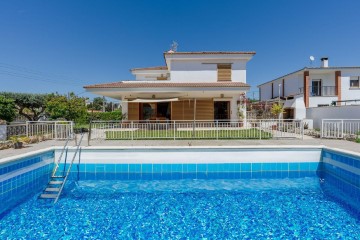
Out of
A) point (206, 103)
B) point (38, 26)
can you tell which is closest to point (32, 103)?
point (38, 26)

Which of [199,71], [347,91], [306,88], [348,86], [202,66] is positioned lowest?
[347,91]

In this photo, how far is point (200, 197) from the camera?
7.59 meters

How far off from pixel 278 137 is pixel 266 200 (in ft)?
25.6

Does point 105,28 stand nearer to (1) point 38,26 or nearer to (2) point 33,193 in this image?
(1) point 38,26

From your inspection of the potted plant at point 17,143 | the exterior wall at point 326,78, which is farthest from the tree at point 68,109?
the exterior wall at point 326,78

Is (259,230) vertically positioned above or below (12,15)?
below

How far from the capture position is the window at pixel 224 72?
2309 cm

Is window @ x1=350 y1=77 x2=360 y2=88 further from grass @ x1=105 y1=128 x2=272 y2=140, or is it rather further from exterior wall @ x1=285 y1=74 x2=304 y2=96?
grass @ x1=105 y1=128 x2=272 y2=140

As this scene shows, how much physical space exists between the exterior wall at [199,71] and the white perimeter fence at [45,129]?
42.1 ft

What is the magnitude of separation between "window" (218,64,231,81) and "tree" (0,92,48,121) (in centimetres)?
2528

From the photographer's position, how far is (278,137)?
14039 millimetres

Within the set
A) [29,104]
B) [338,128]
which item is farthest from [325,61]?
[29,104]

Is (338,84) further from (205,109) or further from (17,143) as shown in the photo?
(17,143)

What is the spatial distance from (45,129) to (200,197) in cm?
1259
